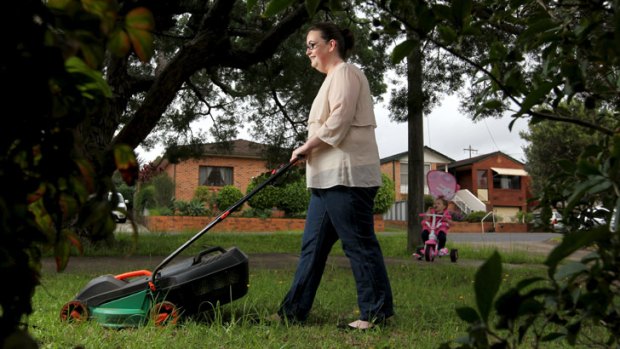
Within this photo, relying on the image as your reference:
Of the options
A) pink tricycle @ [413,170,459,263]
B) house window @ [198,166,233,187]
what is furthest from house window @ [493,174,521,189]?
pink tricycle @ [413,170,459,263]

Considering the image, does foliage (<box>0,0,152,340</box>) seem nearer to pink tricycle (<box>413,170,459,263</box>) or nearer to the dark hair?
the dark hair

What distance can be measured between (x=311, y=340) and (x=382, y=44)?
6.91 metres

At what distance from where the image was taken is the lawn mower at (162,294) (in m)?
3.10

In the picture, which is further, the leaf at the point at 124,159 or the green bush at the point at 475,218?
the green bush at the point at 475,218

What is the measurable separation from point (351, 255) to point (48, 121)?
2644 millimetres

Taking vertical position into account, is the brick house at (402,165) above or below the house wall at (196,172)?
above

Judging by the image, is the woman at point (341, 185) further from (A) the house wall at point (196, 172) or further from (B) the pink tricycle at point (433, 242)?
(A) the house wall at point (196, 172)

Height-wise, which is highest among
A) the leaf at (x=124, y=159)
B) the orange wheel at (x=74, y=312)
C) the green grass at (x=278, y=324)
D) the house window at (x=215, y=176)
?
the house window at (x=215, y=176)

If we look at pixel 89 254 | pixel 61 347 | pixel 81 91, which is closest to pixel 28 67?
pixel 81 91

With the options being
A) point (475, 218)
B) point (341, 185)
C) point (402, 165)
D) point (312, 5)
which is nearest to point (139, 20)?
point (312, 5)

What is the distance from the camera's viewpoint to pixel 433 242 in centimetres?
934

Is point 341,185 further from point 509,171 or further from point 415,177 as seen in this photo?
point 509,171

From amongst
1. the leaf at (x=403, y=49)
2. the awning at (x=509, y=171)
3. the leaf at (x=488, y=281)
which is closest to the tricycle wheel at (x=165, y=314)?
the leaf at (x=403, y=49)

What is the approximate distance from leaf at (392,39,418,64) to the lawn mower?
2.21 m
